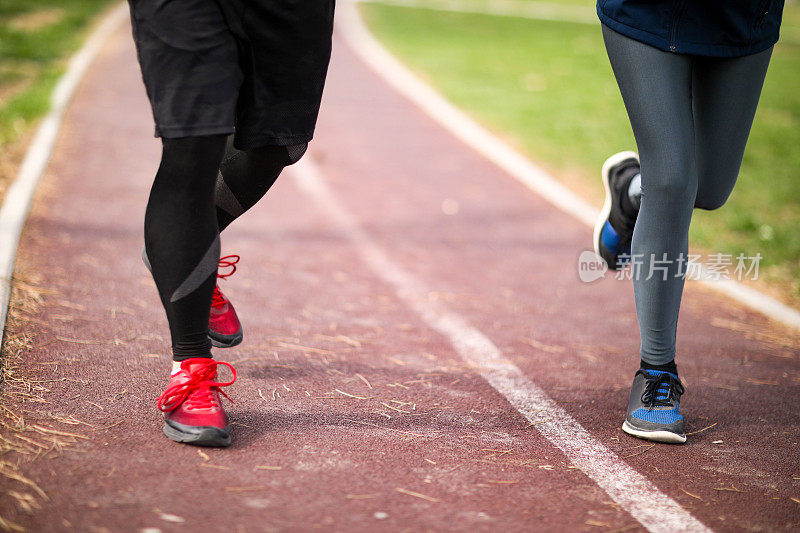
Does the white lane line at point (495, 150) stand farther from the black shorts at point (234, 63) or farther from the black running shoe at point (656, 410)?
the black shorts at point (234, 63)

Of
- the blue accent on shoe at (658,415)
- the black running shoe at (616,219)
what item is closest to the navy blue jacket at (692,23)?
the black running shoe at (616,219)

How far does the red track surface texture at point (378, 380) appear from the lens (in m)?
2.49

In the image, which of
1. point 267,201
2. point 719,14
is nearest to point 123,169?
point 267,201

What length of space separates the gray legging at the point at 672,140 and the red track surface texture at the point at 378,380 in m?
0.58

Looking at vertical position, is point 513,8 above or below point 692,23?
above

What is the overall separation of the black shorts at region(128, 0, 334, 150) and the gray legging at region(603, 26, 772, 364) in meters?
1.13

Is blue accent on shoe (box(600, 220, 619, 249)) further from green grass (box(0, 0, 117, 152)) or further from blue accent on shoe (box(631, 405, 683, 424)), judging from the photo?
green grass (box(0, 0, 117, 152))

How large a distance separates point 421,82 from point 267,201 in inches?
257

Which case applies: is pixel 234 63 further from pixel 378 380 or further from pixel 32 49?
pixel 32 49

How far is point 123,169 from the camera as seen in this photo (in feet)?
24.1

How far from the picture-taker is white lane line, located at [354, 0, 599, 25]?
81.0ft

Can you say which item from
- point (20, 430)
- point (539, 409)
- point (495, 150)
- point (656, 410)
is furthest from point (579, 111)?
point (20, 430)

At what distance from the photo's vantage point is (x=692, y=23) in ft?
9.68

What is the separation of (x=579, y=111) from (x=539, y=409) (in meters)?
8.48
